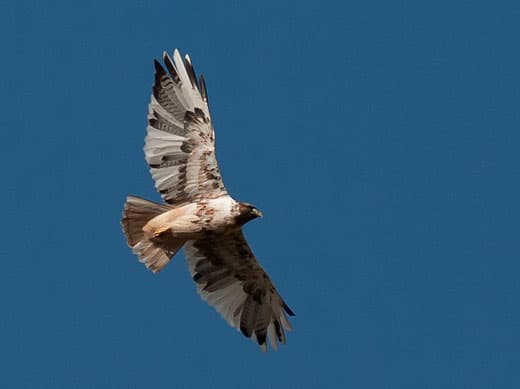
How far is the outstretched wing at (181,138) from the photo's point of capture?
1359cm

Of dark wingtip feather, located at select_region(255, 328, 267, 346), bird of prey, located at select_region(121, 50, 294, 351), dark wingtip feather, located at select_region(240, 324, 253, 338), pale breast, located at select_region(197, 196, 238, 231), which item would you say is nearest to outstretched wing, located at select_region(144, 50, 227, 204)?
bird of prey, located at select_region(121, 50, 294, 351)

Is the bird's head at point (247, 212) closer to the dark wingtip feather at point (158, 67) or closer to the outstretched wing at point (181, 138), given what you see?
the outstretched wing at point (181, 138)

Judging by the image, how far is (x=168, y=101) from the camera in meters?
14.0

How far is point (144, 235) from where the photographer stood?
44.1ft

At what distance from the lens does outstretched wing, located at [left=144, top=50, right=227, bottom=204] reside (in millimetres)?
13586

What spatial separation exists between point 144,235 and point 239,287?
156 cm

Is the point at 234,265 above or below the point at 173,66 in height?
below

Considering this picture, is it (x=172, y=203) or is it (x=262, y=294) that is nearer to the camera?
(x=172, y=203)

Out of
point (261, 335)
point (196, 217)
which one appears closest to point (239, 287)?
point (261, 335)

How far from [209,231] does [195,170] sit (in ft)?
2.47

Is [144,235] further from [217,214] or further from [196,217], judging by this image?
[217,214]

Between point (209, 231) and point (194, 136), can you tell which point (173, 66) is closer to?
point (194, 136)

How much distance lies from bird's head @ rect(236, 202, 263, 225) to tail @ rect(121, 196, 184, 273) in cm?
85

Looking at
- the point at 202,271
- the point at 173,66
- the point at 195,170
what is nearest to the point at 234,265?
the point at 202,271
